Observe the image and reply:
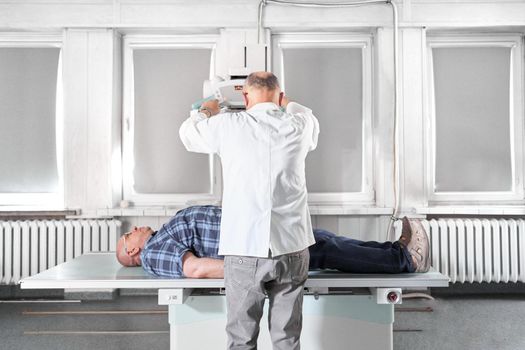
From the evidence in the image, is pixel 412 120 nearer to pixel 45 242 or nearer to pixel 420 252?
pixel 420 252

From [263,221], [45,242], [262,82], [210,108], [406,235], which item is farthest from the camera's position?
[45,242]

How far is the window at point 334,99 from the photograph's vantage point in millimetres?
3779

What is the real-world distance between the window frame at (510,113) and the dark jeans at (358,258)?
1.96m

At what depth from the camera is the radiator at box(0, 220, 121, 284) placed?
350cm

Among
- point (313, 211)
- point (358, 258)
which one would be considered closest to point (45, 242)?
point (313, 211)

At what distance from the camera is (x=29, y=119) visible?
3.81 metres

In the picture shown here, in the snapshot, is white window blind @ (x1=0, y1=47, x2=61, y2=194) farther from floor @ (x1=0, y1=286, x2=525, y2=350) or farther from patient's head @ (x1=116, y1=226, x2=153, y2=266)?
patient's head @ (x1=116, y1=226, x2=153, y2=266)

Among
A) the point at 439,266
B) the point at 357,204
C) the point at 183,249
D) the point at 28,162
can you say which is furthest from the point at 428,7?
the point at 28,162

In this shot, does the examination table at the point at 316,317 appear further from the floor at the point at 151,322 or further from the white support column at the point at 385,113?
the white support column at the point at 385,113

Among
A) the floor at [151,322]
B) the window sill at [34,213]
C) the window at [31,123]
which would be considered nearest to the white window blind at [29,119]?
the window at [31,123]

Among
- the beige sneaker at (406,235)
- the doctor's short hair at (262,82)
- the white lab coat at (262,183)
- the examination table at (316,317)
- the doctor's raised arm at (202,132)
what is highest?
the doctor's short hair at (262,82)

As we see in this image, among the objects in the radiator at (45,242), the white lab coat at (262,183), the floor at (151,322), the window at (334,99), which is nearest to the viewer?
the white lab coat at (262,183)

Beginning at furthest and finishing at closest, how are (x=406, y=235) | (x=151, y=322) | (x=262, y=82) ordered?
(x=151, y=322)
(x=406, y=235)
(x=262, y=82)

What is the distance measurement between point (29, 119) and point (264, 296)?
300 cm
